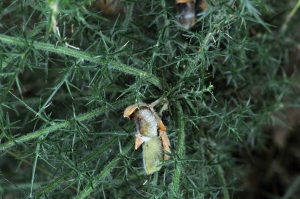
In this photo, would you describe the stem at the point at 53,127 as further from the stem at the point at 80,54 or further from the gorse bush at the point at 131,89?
the stem at the point at 80,54

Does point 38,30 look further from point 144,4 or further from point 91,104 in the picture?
point 144,4

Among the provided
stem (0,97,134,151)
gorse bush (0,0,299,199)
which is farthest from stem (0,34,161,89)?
stem (0,97,134,151)

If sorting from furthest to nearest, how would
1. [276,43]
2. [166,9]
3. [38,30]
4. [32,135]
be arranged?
[276,43]
[166,9]
[38,30]
[32,135]

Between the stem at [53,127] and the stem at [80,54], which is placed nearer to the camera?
the stem at [80,54]

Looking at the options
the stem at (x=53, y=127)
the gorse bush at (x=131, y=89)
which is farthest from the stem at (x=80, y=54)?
the stem at (x=53, y=127)

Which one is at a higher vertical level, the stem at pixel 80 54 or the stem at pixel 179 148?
the stem at pixel 80 54

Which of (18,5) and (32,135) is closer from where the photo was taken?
(32,135)

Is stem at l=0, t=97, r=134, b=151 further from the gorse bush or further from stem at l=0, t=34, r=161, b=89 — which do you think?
stem at l=0, t=34, r=161, b=89

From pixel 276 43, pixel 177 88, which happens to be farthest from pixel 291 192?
pixel 177 88
